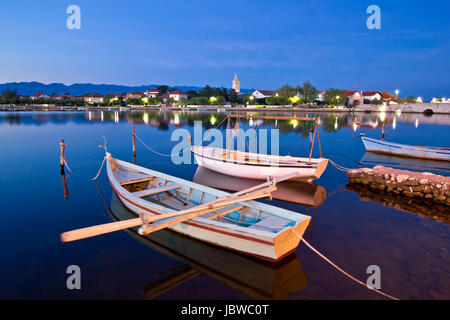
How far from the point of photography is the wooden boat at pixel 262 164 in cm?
1270

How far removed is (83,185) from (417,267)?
14860mm

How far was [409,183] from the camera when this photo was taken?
12.1 metres

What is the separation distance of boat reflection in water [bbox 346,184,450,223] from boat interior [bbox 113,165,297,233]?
685cm

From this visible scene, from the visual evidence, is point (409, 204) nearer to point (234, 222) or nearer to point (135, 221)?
point (234, 222)

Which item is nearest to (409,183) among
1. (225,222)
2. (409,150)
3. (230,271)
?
(225,222)

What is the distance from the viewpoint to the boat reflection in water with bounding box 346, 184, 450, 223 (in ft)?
33.7

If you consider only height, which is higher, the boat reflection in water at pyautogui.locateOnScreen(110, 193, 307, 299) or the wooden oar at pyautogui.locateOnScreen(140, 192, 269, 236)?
the wooden oar at pyautogui.locateOnScreen(140, 192, 269, 236)

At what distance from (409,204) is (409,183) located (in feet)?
4.32

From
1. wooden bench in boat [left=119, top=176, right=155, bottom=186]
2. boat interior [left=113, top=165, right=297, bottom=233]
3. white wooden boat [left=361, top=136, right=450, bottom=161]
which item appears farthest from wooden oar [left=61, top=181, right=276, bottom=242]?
white wooden boat [left=361, top=136, right=450, bottom=161]

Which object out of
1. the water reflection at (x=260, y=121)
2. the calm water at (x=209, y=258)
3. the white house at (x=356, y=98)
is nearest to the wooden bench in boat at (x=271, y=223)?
the calm water at (x=209, y=258)

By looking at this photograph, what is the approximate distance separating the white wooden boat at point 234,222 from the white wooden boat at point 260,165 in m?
3.91

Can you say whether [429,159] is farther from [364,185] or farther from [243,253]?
[243,253]

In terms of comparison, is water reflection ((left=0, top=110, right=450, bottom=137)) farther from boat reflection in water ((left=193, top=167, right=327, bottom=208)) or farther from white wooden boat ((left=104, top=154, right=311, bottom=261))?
white wooden boat ((left=104, top=154, right=311, bottom=261))

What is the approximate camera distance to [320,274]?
22.2 ft
